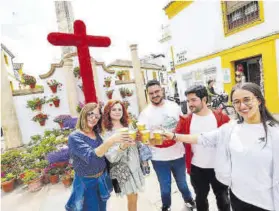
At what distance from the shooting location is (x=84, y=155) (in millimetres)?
1747

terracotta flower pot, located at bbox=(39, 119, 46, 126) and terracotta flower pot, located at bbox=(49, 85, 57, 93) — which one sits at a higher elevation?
terracotta flower pot, located at bbox=(49, 85, 57, 93)

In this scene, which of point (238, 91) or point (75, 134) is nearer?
point (238, 91)

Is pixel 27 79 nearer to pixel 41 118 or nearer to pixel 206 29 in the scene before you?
pixel 41 118

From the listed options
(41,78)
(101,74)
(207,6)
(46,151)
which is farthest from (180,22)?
(46,151)

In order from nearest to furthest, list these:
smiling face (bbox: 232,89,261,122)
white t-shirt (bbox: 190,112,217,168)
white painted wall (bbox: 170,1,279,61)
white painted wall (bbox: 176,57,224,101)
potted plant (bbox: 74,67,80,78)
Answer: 1. smiling face (bbox: 232,89,261,122)
2. white t-shirt (bbox: 190,112,217,168)
3. white painted wall (bbox: 170,1,279,61)
4. potted plant (bbox: 74,67,80,78)
5. white painted wall (bbox: 176,57,224,101)

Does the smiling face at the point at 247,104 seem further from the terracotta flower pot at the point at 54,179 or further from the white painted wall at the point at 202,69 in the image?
the white painted wall at the point at 202,69

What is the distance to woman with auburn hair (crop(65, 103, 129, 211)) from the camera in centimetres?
180

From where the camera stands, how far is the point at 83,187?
6.19 ft

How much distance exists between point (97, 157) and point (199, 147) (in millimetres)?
1090

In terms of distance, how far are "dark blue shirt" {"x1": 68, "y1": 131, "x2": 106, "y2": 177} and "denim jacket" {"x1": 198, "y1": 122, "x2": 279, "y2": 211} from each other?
3.25 ft

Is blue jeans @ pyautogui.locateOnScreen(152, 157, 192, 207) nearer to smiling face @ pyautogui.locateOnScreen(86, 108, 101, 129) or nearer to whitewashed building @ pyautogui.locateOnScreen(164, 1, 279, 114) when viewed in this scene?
smiling face @ pyautogui.locateOnScreen(86, 108, 101, 129)

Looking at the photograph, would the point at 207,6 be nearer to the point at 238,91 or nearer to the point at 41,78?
the point at 41,78

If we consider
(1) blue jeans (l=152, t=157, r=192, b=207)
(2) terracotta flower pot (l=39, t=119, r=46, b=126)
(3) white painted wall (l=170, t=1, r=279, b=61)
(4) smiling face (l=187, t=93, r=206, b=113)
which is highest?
(3) white painted wall (l=170, t=1, r=279, b=61)

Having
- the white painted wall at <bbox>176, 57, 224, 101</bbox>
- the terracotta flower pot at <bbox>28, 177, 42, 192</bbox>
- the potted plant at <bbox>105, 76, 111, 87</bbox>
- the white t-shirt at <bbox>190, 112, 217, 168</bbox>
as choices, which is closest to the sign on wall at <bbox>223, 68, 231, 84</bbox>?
the white painted wall at <bbox>176, 57, 224, 101</bbox>
